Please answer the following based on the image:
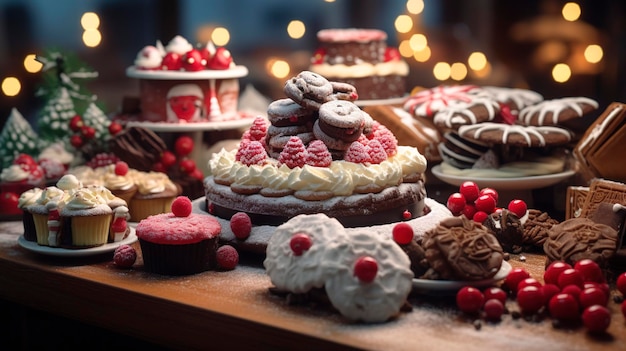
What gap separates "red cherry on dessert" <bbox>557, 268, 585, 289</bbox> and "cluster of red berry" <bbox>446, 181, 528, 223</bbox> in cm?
68

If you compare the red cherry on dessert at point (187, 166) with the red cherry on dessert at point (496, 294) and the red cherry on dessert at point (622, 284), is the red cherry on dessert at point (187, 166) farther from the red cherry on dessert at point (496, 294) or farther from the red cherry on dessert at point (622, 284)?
the red cherry on dessert at point (622, 284)

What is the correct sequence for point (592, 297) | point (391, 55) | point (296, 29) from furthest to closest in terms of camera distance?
point (296, 29)
point (391, 55)
point (592, 297)

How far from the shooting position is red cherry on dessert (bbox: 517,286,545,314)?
109 inches

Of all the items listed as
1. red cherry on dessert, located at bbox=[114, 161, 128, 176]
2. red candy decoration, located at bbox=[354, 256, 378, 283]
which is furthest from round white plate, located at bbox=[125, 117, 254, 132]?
red candy decoration, located at bbox=[354, 256, 378, 283]

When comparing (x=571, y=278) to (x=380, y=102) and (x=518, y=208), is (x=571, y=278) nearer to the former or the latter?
(x=518, y=208)

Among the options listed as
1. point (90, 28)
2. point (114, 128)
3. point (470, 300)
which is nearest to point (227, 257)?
point (470, 300)

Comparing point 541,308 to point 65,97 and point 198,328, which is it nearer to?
point 198,328

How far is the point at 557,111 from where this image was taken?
4098mm

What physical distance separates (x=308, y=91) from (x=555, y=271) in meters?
1.04

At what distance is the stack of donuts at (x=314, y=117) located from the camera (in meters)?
3.31

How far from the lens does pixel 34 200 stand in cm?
354

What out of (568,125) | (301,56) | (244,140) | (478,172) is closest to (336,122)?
(244,140)

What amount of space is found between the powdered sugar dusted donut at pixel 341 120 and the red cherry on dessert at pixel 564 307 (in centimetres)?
94

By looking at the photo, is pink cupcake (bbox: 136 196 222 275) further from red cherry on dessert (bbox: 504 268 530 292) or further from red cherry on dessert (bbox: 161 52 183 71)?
red cherry on dessert (bbox: 161 52 183 71)
